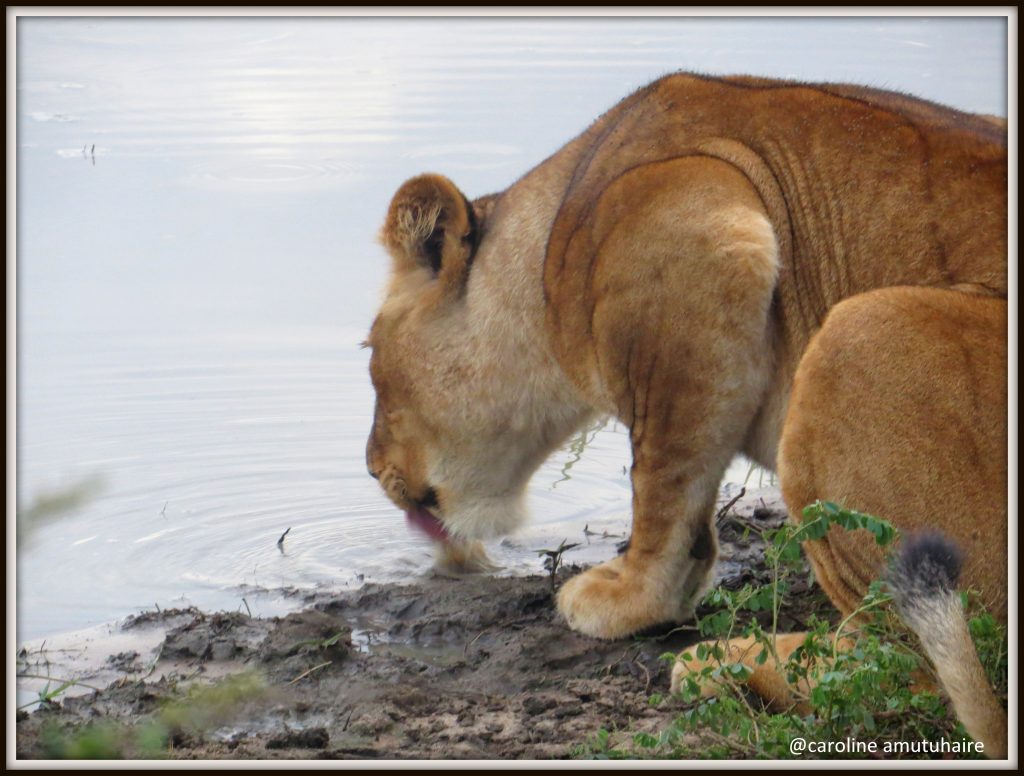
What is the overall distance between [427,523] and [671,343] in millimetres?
1576

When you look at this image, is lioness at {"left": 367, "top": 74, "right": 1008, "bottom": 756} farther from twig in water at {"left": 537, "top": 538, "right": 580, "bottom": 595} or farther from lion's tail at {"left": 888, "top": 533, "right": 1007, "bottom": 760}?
lion's tail at {"left": 888, "top": 533, "right": 1007, "bottom": 760}

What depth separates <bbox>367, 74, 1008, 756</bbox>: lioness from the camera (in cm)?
420

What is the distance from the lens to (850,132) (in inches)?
193

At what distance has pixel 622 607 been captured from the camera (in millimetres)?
5273

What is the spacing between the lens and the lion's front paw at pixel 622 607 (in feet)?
17.3

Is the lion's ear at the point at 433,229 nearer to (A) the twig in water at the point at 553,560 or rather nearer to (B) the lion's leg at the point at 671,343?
(B) the lion's leg at the point at 671,343

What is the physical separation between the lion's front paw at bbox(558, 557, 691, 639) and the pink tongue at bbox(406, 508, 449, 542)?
89cm

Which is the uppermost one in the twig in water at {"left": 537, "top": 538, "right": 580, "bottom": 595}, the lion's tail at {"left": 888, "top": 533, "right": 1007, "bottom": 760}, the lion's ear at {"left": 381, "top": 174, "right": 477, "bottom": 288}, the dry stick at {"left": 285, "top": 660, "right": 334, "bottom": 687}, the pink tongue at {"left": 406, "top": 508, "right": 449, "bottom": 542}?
the lion's ear at {"left": 381, "top": 174, "right": 477, "bottom": 288}

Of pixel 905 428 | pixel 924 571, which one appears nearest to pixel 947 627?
pixel 924 571

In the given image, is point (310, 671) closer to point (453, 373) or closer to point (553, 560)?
point (453, 373)

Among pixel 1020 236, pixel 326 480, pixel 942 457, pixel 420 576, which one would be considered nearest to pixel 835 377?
pixel 942 457

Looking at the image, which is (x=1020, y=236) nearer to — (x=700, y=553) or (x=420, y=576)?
(x=700, y=553)

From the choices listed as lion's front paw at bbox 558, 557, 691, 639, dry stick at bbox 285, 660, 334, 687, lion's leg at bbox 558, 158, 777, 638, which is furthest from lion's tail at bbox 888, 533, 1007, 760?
dry stick at bbox 285, 660, 334, 687

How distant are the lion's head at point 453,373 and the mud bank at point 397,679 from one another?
39 centimetres
